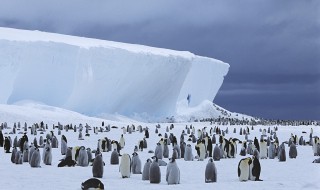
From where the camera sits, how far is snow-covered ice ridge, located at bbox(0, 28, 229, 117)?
38016 mm

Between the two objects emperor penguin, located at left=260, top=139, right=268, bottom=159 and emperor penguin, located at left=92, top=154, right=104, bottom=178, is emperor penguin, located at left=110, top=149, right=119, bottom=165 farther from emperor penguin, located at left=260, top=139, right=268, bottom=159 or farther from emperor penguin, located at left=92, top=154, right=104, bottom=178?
emperor penguin, located at left=260, top=139, right=268, bottom=159

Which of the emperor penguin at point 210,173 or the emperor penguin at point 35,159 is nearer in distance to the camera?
the emperor penguin at point 210,173

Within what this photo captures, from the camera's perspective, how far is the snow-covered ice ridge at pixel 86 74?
1497 inches

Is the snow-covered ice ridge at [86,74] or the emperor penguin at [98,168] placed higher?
the snow-covered ice ridge at [86,74]

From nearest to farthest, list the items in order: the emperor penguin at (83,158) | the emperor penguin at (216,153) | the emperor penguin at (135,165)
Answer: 1. the emperor penguin at (135,165)
2. the emperor penguin at (83,158)
3. the emperor penguin at (216,153)

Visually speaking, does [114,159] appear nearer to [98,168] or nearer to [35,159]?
[35,159]

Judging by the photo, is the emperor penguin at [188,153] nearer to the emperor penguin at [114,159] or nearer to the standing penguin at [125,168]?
the emperor penguin at [114,159]

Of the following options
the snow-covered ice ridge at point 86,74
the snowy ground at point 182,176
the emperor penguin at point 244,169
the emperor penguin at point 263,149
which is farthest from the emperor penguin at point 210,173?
the snow-covered ice ridge at point 86,74

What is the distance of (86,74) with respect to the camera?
4031 cm

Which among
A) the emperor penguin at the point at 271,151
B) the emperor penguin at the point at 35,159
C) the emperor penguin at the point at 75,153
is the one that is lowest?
the emperor penguin at the point at 35,159

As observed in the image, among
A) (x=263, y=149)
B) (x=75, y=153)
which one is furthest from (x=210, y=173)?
(x=263, y=149)

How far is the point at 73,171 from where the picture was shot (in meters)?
10.6

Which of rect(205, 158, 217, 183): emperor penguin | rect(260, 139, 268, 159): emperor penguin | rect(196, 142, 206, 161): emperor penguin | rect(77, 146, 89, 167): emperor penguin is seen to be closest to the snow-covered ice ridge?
rect(196, 142, 206, 161): emperor penguin

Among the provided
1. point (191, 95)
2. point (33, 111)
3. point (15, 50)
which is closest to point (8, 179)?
point (33, 111)
